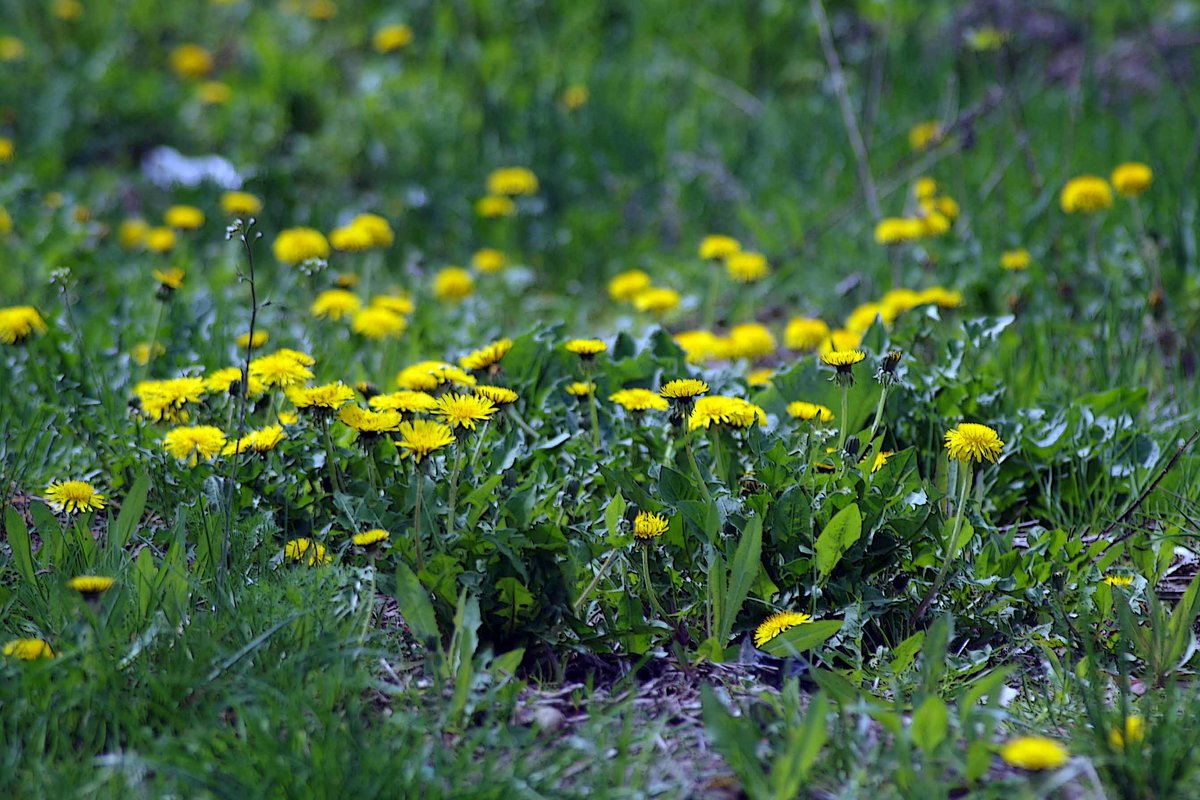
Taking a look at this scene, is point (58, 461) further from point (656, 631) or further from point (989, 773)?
point (989, 773)

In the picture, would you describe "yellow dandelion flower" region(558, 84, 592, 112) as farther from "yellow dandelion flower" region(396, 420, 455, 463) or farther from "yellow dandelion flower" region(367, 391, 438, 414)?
"yellow dandelion flower" region(396, 420, 455, 463)

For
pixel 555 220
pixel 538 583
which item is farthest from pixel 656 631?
pixel 555 220

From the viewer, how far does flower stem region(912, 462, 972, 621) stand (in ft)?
6.90

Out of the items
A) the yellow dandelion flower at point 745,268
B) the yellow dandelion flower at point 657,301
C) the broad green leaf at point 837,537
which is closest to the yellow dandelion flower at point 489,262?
the yellow dandelion flower at point 657,301

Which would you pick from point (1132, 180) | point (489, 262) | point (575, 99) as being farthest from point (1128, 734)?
point (575, 99)

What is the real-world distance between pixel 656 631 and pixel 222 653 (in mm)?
731

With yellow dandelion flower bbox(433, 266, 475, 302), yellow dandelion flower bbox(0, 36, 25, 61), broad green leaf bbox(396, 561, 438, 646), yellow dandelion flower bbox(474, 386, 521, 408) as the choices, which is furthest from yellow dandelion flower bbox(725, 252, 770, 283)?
yellow dandelion flower bbox(0, 36, 25, 61)

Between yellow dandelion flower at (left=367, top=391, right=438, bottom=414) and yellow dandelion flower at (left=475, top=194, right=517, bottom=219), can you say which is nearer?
yellow dandelion flower at (left=367, top=391, right=438, bottom=414)

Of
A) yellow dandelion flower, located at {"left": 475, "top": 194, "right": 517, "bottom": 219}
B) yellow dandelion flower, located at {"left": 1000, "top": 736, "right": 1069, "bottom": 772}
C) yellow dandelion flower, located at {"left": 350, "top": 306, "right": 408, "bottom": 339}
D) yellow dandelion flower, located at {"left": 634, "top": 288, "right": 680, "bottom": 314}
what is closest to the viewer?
yellow dandelion flower, located at {"left": 1000, "top": 736, "right": 1069, "bottom": 772}

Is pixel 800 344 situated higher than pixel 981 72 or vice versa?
pixel 981 72

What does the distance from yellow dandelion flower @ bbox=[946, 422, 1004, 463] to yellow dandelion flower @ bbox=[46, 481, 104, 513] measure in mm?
1623

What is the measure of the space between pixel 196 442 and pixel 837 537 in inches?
49.6

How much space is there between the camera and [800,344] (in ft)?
10.3

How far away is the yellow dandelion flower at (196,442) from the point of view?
2.31 m
